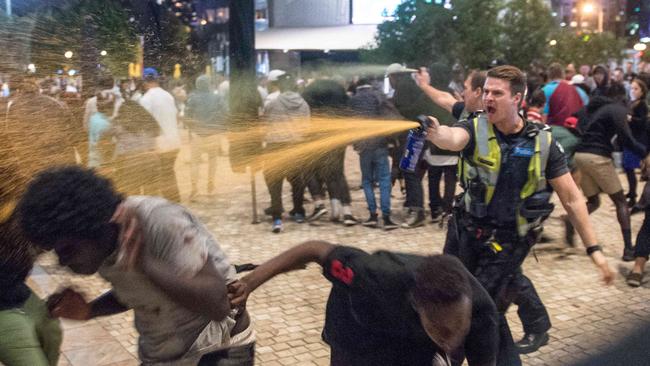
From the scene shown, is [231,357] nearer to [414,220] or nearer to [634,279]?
[634,279]

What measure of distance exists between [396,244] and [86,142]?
3.68m

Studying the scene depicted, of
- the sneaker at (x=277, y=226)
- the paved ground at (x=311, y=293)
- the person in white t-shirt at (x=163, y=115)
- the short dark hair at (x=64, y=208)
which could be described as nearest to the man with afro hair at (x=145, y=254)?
the short dark hair at (x=64, y=208)

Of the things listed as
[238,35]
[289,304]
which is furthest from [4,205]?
[238,35]

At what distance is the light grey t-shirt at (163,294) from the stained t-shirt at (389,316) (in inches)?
16.7

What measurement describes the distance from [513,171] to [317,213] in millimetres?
5650

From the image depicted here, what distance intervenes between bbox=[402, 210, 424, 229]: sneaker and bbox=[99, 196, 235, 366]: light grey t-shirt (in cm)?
639

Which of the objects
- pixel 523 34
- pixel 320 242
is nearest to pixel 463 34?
pixel 523 34

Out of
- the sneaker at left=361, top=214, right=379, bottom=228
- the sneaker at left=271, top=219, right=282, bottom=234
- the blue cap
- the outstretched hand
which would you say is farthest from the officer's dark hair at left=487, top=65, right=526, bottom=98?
the blue cap

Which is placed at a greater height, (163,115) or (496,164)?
(496,164)

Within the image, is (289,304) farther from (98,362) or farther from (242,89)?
(242,89)

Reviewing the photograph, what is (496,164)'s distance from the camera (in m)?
3.95

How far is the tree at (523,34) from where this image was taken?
2109 centimetres

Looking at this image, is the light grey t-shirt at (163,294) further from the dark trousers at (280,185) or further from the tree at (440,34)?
the tree at (440,34)

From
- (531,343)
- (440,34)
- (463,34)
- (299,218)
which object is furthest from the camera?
(463,34)
